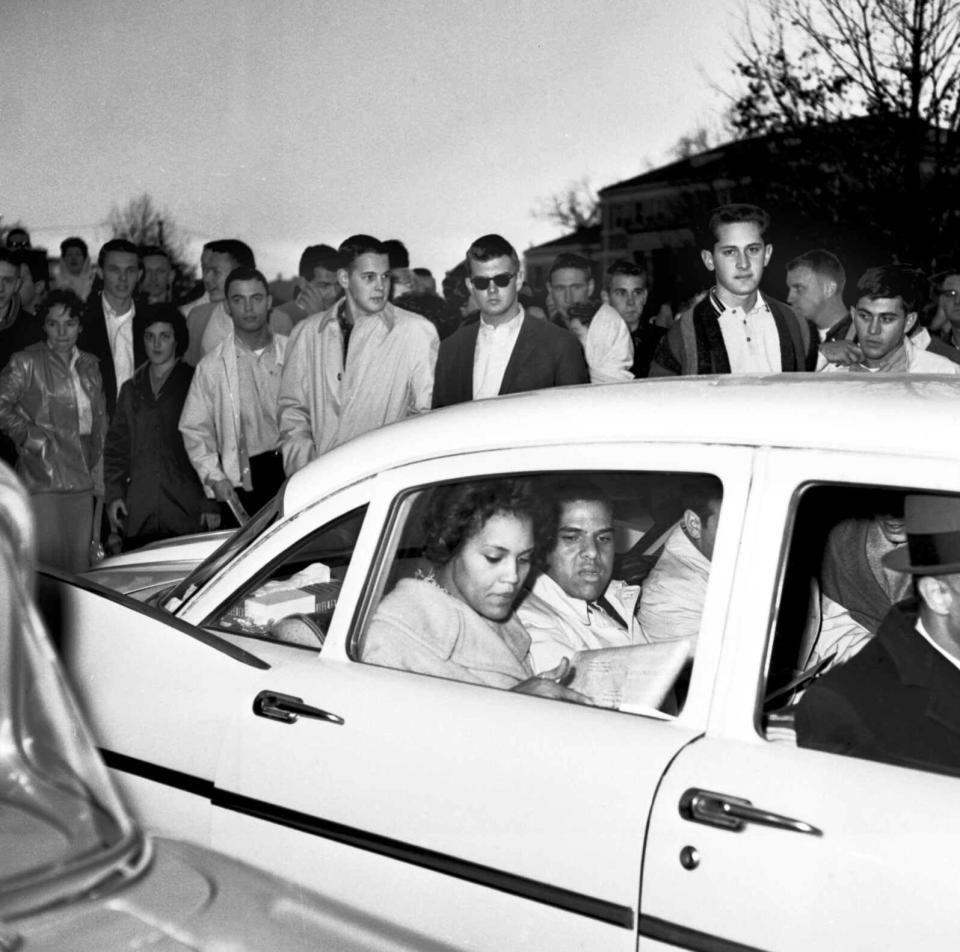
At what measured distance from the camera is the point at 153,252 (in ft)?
25.5

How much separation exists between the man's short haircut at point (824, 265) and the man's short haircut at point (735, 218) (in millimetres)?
203

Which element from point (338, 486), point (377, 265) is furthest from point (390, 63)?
point (338, 486)

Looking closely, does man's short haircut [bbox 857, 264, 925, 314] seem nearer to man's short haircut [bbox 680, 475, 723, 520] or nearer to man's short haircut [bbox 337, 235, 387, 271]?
man's short haircut [bbox 337, 235, 387, 271]

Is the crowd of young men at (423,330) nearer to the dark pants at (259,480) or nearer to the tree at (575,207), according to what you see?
the dark pants at (259,480)

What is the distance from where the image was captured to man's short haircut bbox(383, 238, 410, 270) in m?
7.25

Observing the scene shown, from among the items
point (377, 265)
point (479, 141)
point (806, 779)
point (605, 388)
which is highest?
point (479, 141)

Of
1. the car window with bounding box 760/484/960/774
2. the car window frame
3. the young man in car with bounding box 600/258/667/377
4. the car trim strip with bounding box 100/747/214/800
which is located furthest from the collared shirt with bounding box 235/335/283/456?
the car window with bounding box 760/484/960/774

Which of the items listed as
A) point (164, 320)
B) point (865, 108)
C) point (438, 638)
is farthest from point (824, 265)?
point (438, 638)

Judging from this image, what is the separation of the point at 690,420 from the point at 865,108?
4.54 meters

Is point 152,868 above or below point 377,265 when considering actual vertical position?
below

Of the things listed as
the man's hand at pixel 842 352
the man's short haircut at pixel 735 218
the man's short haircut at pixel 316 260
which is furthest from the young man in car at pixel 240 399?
the man's hand at pixel 842 352

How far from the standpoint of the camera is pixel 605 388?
9.19 feet

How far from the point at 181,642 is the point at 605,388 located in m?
1.03

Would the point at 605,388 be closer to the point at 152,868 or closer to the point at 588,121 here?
the point at 152,868
